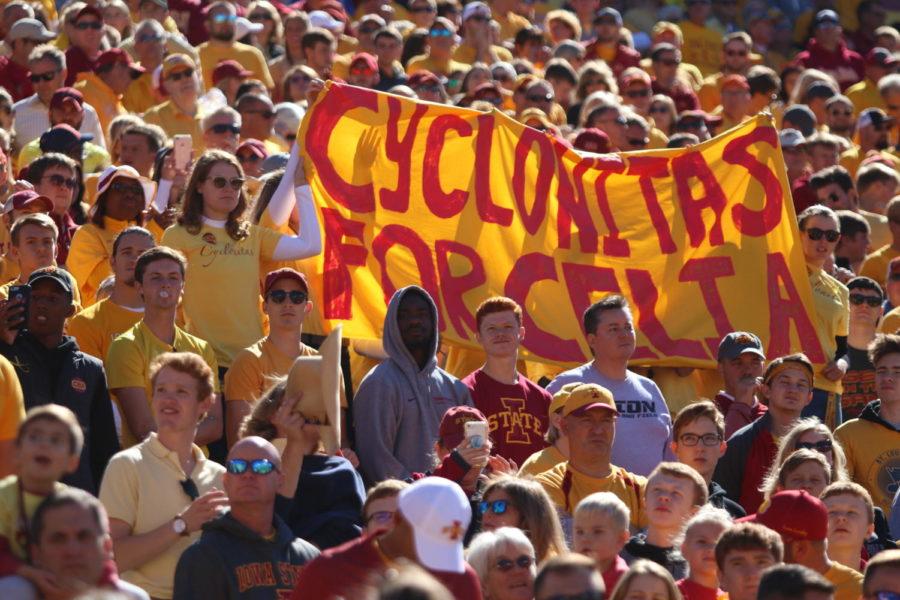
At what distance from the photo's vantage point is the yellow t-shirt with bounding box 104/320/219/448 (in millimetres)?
9188

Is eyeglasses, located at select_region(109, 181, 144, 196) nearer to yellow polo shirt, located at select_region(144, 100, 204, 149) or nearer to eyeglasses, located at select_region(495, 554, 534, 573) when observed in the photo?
yellow polo shirt, located at select_region(144, 100, 204, 149)

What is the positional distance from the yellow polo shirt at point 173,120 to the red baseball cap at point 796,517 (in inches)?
269

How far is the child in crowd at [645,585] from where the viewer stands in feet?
23.8

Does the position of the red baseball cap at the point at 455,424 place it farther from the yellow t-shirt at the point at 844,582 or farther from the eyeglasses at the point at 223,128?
the eyeglasses at the point at 223,128

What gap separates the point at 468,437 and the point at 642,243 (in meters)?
→ 3.46

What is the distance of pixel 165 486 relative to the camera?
26.0 ft

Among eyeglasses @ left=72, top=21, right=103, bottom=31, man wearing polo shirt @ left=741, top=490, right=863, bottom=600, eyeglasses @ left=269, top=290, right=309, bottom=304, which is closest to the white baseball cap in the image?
man wearing polo shirt @ left=741, top=490, right=863, bottom=600

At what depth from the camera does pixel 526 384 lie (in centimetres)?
998

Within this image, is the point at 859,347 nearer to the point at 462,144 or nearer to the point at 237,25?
the point at 462,144

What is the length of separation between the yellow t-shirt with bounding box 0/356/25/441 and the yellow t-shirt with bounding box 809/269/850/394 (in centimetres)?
519

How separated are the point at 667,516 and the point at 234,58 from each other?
8.82 metres

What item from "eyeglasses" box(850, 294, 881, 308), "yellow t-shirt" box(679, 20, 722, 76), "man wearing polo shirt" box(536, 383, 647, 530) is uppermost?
"yellow t-shirt" box(679, 20, 722, 76)

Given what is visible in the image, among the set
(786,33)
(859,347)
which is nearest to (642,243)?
(859,347)

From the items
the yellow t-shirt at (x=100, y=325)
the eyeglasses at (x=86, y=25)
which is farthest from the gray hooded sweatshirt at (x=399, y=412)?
the eyeglasses at (x=86, y=25)
